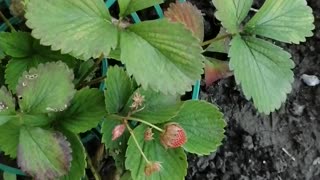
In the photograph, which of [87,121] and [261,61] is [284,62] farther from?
[87,121]

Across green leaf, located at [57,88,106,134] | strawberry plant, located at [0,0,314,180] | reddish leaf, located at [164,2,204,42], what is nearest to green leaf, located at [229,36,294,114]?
strawberry plant, located at [0,0,314,180]

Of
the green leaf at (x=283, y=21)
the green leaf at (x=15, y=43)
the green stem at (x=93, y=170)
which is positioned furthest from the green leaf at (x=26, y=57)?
the green leaf at (x=283, y=21)

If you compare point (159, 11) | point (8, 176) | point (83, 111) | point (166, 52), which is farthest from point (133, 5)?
point (8, 176)

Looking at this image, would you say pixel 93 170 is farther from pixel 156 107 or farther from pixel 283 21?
pixel 283 21

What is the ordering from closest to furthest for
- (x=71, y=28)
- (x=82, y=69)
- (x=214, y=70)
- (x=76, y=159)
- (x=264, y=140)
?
1. (x=71, y=28)
2. (x=76, y=159)
3. (x=82, y=69)
4. (x=214, y=70)
5. (x=264, y=140)

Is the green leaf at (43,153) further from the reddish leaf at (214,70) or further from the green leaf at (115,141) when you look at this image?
the reddish leaf at (214,70)

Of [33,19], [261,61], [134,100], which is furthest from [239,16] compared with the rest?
[33,19]
